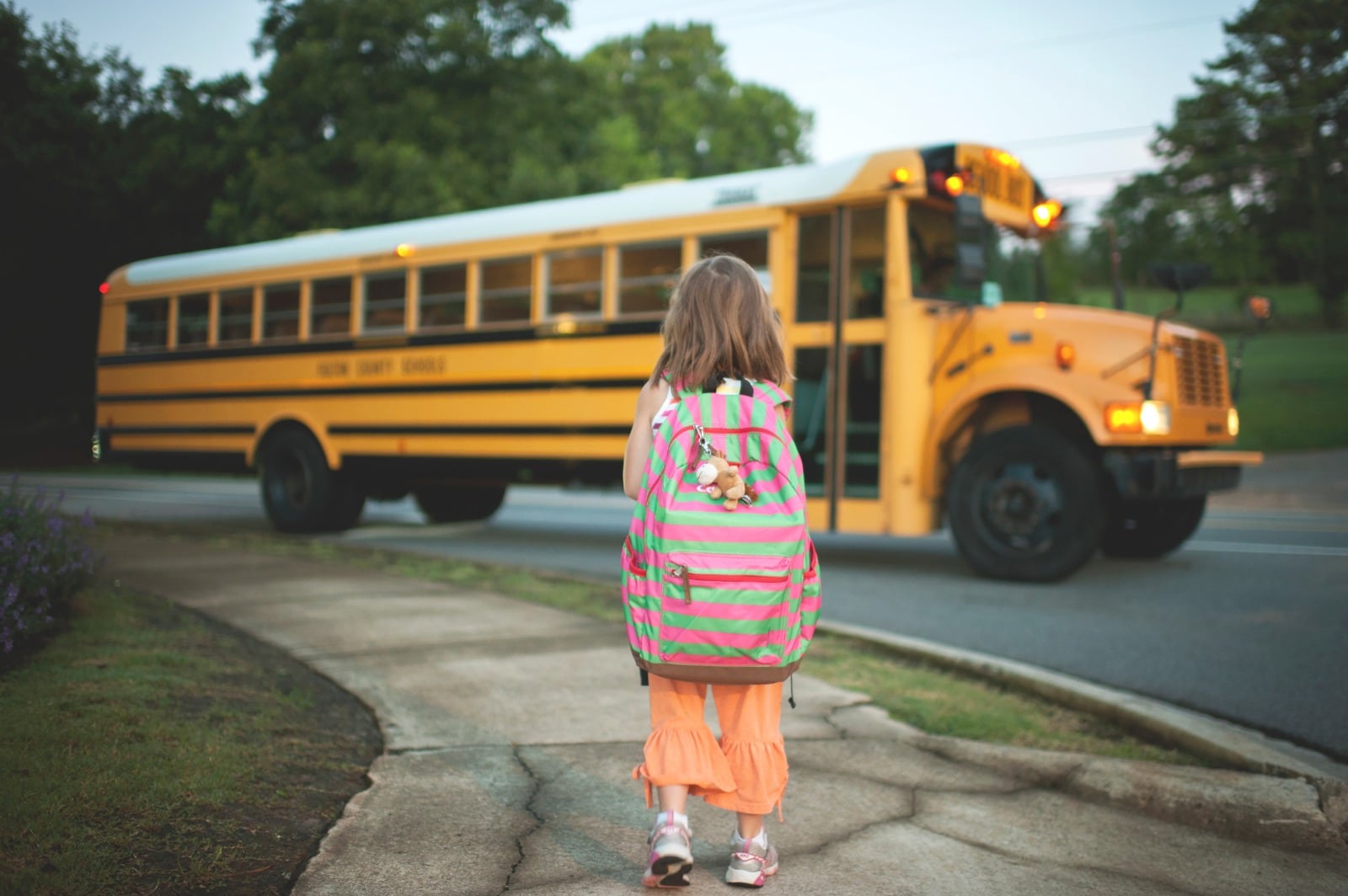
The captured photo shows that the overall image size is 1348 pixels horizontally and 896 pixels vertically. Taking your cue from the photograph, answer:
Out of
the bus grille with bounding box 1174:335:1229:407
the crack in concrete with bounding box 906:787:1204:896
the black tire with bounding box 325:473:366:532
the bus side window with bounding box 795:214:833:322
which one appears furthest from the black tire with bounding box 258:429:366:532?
the crack in concrete with bounding box 906:787:1204:896

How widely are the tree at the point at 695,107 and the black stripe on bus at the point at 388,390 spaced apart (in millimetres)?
33487

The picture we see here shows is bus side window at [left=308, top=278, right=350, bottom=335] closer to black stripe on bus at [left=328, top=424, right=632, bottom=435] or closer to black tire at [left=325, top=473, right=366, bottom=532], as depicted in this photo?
black stripe on bus at [left=328, top=424, right=632, bottom=435]

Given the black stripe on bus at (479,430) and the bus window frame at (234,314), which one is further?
the bus window frame at (234,314)

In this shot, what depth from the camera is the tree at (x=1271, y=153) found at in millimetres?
29344

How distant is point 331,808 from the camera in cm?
313

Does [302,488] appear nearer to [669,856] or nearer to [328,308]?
[328,308]

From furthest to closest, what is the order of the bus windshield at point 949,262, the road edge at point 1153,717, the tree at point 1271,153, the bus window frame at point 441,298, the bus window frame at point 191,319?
the tree at point 1271,153 → the bus window frame at point 191,319 → the bus window frame at point 441,298 → the bus windshield at point 949,262 → the road edge at point 1153,717

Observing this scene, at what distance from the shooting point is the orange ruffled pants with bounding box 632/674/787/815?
2646 millimetres

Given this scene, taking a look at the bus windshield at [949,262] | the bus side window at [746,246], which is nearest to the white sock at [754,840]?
the bus windshield at [949,262]

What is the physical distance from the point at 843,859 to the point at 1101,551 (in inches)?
270

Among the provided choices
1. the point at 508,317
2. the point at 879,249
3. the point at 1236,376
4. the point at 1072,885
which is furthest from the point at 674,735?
the point at 508,317

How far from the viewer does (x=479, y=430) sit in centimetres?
963

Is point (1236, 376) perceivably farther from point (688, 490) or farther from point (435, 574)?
point (688, 490)

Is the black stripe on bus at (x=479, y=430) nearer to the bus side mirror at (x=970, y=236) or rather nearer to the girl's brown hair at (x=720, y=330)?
the bus side mirror at (x=970, y=236)
